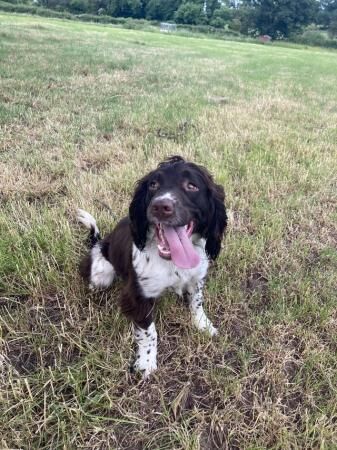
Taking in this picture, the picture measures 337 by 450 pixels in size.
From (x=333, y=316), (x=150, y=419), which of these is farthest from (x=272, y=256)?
(x=150, y=419)

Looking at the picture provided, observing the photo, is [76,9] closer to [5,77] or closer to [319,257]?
[5,77]

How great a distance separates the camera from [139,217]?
2561 millimetres

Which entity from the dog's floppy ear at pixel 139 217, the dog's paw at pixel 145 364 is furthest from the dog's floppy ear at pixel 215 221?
the dog's paw at pixel 145 364

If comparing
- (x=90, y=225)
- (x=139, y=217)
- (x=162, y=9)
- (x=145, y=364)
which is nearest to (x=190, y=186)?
(x=139, y=217)

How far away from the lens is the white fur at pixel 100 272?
9.73ft

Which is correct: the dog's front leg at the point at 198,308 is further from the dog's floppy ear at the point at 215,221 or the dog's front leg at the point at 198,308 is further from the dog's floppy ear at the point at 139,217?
the dog's floppy ear at the point at 139,217

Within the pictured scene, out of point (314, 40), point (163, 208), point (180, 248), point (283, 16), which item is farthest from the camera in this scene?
point (283, 16)

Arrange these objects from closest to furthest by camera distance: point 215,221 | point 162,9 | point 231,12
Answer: point 215,221
point 231,12
point 162,9

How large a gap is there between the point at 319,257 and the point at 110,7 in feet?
284

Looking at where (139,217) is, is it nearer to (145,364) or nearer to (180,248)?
(180,248)

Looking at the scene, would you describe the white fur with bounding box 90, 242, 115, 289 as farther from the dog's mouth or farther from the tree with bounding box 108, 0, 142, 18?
the tree with bounding box 108, 0, 142, 18

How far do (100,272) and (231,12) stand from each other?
3314 inches

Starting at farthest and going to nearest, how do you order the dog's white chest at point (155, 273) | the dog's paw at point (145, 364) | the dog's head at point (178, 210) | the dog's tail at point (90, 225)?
the dog's tail at point (90, 225) → the dog's white chest at point (155, 273) → the dog's paw at point (145, 364) → the dog's head at point (178, 210)

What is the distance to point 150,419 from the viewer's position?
2164mm
